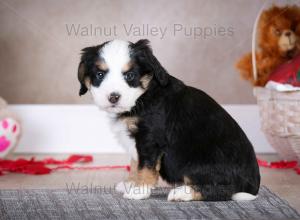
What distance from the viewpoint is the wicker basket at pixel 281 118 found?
8.57ft

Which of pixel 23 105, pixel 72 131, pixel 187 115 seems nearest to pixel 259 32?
pixel 187 115

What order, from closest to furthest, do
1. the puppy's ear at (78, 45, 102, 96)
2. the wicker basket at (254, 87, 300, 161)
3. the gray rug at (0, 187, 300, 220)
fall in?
→ the gray rug at (0, 187, 300, 220)
the puppy's ear at (78, 45, 102, 96)
the wicker basket at (254, 87, 300, 161)

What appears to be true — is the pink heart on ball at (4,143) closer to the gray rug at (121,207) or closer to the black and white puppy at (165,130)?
the gray rug at (121,207)

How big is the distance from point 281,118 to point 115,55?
1111mm

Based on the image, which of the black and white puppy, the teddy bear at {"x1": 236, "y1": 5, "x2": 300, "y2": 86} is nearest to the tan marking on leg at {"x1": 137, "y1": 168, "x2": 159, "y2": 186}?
the black and white puppy

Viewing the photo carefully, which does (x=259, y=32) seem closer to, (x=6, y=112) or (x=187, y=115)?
(x=187, y=115)

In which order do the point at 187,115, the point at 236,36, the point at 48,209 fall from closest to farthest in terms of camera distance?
the point at 48,209 → the point at 187,115 → the point at 236,36

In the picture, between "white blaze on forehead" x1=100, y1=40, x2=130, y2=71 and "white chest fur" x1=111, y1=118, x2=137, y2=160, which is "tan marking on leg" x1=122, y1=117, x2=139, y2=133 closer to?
"white chest fur" x1=111, y1=118, x2=137, y2=160

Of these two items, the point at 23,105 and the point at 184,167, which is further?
the point at 23,105

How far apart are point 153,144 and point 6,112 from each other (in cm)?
117

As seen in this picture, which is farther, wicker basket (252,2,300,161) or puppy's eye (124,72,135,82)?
wicker basket (252,2,300,161)

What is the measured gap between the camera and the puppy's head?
A: 1.92 meters

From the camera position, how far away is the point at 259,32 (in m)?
2.92

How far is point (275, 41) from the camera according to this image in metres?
2.84
